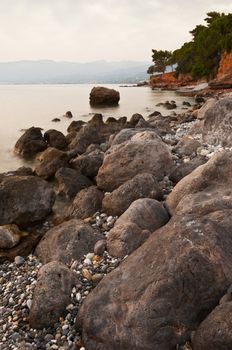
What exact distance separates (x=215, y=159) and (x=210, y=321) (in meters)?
5.19

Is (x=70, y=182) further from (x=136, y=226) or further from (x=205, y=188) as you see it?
(x=205, y=188)

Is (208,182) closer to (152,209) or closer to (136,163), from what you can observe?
(152,209)

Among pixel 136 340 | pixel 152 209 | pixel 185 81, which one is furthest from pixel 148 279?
pixel 185 81

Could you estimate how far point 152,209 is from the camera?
905cm

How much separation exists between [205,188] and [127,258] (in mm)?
3103

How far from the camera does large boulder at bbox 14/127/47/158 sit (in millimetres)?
25078

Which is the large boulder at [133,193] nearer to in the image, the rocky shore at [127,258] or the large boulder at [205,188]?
the rocky shore at [127,258]

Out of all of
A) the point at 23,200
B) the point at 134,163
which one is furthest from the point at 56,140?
the point at 134,163

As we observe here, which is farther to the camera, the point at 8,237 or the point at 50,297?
the point at 8,237

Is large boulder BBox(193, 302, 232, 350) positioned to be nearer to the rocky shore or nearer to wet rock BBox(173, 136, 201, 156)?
the rocky shore

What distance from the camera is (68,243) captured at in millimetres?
9469

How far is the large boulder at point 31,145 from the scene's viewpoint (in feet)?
82.3

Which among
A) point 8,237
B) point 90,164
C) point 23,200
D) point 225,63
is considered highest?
point 225,63

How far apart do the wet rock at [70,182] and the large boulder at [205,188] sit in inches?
236
